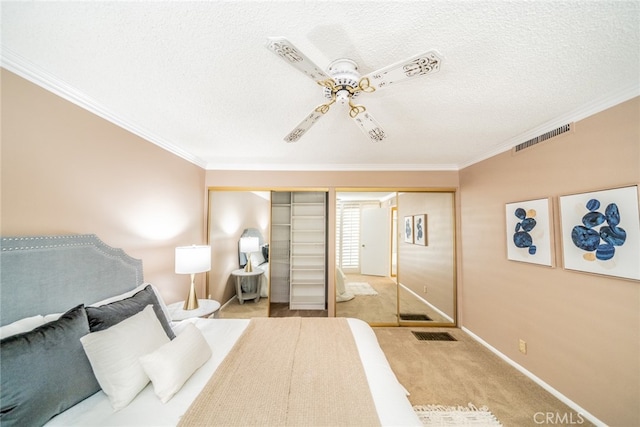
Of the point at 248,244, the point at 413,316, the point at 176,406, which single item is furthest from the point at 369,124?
the point at 413,316

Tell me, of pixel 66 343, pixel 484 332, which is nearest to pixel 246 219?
pixel 66 343

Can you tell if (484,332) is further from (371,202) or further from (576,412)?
(371,202)

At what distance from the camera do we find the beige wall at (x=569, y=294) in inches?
65.6

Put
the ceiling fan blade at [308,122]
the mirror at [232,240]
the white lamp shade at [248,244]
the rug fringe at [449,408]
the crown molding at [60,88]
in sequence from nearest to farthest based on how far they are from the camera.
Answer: the crown molding at [60,88] < the ceiling fan blade at [308,122] < the rug fringe at [449,408] < the mirror at [232,240] < the white lamp shade at [248,244]

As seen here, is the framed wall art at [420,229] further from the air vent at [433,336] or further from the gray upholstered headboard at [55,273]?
the gray upholstered headboard at [55,273]

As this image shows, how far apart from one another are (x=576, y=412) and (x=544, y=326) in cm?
64

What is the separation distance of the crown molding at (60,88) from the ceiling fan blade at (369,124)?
2.01 m

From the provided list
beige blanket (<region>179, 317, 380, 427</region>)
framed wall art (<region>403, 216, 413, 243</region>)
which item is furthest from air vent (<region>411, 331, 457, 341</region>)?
beige blanket (<region>179, 317, 380, 427</region>)

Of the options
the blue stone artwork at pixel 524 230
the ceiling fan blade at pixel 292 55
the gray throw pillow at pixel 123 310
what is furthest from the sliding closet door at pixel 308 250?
the ceiling fan blade at pixel 292 55

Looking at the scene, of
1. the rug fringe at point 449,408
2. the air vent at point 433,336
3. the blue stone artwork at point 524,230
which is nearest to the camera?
the rug fringe at point 449,408

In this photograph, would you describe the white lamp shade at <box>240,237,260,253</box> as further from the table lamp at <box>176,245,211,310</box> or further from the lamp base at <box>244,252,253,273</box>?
the table lamp at <box>176,245,211,310</box>

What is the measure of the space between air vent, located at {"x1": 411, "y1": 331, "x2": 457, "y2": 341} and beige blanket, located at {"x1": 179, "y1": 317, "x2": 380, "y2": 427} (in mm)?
→ 1888

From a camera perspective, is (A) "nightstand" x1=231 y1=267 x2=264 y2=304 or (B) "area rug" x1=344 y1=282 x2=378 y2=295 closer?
(A) "nightstand" x1=231 y1=267 x2=264 y2=304

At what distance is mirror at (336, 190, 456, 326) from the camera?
3.79 m
